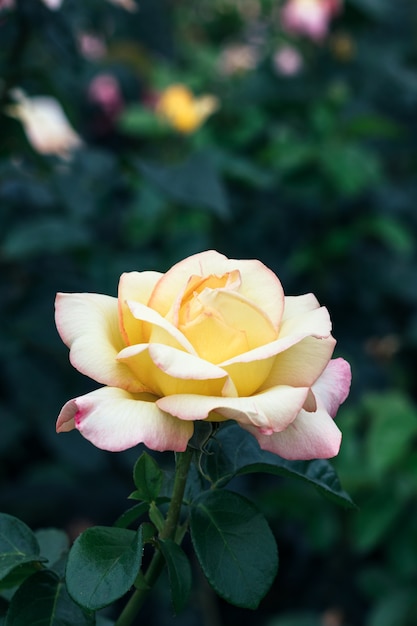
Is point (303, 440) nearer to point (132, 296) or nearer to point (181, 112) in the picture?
point (132, 296)

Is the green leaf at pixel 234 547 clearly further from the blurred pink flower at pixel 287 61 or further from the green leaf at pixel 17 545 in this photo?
the blurred pink flower at pixel 287 61

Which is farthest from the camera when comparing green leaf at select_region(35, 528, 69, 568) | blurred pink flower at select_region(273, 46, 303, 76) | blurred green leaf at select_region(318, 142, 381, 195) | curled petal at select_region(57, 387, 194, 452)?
blurred pink flower at select_region(273, 46, 303, 76)

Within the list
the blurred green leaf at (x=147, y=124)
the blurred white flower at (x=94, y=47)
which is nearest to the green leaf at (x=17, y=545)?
the blurred green leaf at (x=147, y=124)

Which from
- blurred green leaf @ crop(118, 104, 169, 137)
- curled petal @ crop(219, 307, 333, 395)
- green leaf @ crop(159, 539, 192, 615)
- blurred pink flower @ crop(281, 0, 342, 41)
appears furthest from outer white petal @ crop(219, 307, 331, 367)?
blurred pink flower @ crop(281, 0, 342, 41)

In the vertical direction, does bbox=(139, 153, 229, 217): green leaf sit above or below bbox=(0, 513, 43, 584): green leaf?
above

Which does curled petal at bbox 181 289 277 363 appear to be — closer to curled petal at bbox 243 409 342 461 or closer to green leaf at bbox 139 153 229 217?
curled petal at bbox 243 409 342 461

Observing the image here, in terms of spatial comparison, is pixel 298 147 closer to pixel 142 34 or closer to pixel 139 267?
pixel 139 267

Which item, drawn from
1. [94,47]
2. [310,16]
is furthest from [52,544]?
[94,47]
